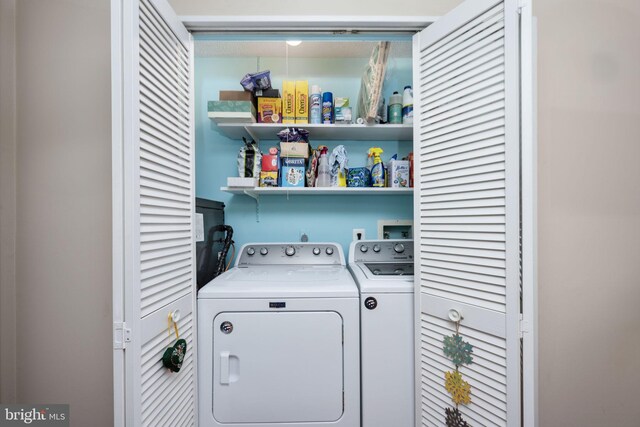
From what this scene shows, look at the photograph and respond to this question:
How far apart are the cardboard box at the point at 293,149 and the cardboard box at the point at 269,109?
0.19 m

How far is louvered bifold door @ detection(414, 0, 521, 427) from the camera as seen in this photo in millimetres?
961

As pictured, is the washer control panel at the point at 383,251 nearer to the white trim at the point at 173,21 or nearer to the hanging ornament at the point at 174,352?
the hanging ornament at the point at 174,352

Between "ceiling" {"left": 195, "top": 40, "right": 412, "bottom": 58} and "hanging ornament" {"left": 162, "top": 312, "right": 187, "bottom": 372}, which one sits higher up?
"ceiling" {"left": 195, "top": 40, "right": 412, "bottom": 58}

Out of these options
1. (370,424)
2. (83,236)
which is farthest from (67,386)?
(370,424)

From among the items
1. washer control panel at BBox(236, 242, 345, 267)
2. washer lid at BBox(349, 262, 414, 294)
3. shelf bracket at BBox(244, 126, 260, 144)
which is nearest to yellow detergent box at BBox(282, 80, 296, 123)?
shelf bracket at BBox(244, 126, 260, 144)

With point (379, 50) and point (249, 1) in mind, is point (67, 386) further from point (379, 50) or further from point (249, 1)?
point (379, 50)

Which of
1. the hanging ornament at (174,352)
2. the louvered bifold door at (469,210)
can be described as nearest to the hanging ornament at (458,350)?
the louvered bifold door at (469,210)

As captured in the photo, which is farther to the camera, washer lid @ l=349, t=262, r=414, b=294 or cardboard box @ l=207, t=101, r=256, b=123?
cardboard box @ l=207, t=101, r=256, b=123

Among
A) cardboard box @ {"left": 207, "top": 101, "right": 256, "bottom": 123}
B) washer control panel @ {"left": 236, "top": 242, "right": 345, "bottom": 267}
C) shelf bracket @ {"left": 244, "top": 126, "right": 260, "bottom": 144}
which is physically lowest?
washer control panel @ {"left": 236, "top": 242, "right": 345, "bottom": 267}

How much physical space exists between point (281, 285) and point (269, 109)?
1.21 metres

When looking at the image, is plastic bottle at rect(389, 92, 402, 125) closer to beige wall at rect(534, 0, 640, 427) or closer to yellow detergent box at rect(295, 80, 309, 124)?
yellow detergent box at rect(295, 80, 309, 124)

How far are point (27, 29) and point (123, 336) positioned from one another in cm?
155

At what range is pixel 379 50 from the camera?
1555 mm

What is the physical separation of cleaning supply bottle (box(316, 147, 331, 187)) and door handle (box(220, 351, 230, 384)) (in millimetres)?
1175
